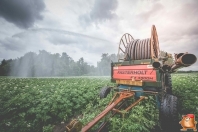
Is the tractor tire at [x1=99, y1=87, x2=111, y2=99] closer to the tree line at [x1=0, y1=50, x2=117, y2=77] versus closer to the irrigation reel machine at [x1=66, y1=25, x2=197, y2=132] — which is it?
the irrigation reel machine at [x1=66, y1=25, x2=197, y2=132]

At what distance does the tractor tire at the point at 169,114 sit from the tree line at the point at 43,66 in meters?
55.8

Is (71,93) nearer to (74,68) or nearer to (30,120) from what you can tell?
(30,120)

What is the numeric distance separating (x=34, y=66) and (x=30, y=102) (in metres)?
58.1

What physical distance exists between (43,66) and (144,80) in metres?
62.5

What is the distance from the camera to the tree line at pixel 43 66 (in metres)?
56.2

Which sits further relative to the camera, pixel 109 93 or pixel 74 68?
pixel 74 68

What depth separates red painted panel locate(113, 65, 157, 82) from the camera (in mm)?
4602

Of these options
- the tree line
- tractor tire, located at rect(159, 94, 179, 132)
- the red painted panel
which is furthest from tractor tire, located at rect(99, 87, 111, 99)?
the tree line

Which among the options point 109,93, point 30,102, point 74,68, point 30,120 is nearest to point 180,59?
point 109,93

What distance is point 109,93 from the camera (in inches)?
255

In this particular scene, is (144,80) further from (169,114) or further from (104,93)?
(104,93)

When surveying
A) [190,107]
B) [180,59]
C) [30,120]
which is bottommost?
[30,120]

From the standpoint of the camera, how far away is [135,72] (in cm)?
513

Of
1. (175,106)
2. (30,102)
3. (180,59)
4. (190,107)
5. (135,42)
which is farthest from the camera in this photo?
(135,42)
